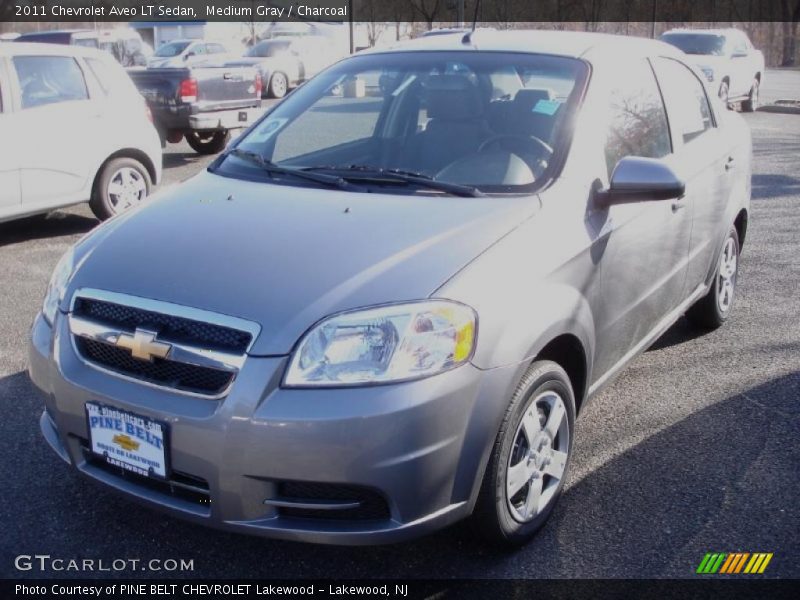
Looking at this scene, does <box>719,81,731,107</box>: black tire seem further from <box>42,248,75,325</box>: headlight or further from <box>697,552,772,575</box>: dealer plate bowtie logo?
<box>42,248,75,325</box>: headlight

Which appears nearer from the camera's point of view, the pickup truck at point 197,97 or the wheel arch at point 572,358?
the wheel arch at point 572,358

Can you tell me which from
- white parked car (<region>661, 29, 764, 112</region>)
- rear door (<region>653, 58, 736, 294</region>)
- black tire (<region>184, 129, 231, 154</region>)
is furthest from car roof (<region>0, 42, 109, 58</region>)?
white parked car (<region>661, 29, 764, 112</region>)

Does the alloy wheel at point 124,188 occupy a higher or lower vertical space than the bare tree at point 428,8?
lower

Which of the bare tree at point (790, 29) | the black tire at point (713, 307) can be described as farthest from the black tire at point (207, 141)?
the bare tree at point (790, 29)

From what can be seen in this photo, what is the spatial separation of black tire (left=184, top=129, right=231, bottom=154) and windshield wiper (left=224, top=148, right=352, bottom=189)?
9789mm

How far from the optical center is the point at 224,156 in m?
4.11

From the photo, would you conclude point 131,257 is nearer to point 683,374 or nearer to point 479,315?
point 479,315

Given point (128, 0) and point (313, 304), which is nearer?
point (313, 304)

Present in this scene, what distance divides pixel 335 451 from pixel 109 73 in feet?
22.7

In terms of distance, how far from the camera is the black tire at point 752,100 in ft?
66.7

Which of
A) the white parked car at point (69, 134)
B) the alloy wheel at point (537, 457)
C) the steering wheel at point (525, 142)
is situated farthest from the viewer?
the white parked car at point (69, 134)

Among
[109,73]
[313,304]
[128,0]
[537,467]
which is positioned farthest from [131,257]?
[128,0]

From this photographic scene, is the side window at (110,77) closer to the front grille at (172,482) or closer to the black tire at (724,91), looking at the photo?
the front grille at (172,482)

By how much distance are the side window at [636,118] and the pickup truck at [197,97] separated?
8.89m
